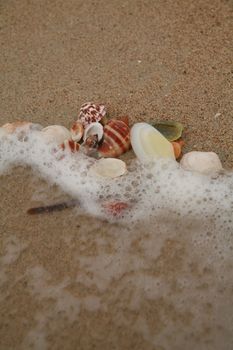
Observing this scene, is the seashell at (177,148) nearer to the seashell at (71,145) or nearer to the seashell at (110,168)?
the seashell at (110,168)

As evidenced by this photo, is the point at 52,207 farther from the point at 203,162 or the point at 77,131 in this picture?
the point at 203,162

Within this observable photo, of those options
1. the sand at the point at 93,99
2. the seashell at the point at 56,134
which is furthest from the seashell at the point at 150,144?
the seashell at the point at 56,134

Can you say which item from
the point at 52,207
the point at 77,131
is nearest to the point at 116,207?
the point at 52,207

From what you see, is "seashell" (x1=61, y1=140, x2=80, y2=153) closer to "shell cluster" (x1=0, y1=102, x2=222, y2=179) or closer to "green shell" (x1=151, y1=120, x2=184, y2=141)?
"shell cluster" (x1=0, y1=102, x2=222, y2=179)

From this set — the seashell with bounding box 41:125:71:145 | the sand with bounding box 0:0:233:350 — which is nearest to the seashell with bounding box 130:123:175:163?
the sand with bounding box 0:0:233:350

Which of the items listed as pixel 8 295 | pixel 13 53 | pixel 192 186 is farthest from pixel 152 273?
pixel 13 53

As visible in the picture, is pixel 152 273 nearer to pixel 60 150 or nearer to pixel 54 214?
pixel 54 214
